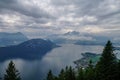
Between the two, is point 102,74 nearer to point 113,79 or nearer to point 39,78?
point 113,79

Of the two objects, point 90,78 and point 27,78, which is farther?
point 27,78

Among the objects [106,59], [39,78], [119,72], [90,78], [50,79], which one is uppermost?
[106,59]

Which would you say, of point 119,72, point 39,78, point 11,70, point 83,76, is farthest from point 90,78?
point 39,78

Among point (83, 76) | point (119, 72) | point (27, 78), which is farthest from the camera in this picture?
point (27, 78)

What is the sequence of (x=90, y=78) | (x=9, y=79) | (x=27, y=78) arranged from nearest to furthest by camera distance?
(x=9, y=79)
(x=90, y=78)
(x=27, y=78)

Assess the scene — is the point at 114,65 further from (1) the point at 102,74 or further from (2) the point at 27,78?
(2) the point at 27,78

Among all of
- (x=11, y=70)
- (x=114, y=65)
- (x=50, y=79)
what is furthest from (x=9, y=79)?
(x=50, y=79)

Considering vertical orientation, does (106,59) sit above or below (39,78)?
above

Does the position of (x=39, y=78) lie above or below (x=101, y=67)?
below

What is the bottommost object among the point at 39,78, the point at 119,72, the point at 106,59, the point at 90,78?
the point at 39,78
